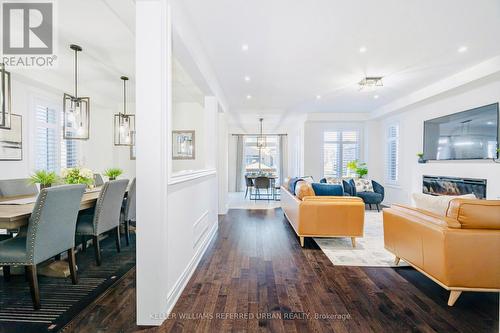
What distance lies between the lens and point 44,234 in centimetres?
212

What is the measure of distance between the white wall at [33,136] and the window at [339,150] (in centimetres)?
568

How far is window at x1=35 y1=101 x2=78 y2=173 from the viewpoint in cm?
474

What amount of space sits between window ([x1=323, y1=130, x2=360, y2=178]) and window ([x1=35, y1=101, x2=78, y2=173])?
6.83 metres

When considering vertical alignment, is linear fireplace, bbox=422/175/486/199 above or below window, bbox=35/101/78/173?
below

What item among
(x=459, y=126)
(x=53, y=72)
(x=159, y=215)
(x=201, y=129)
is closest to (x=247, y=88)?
(x=201, y=129)

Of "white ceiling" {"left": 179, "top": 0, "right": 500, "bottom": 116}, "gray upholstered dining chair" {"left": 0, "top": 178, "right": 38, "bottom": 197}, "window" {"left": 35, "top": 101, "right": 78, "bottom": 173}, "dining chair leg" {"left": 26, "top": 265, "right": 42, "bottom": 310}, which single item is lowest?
"dining chair leg" {"left": 26, "top": 265, "right": 42, "bottom": 310}

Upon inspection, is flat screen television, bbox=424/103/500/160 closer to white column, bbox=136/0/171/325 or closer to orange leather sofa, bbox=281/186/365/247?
orange leather sofa, bbox=281/186/365/247

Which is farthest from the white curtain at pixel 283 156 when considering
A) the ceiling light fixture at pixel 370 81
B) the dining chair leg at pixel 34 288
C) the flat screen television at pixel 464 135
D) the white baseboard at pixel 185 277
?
the dining chair leg at pixel 34 288

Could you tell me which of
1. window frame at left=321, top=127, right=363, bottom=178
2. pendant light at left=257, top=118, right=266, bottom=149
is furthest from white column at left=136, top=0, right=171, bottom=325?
pendant light at left=257, top=118, right=266, bottom=149

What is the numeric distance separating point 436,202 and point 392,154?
5.15 m

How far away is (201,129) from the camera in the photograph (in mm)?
6359

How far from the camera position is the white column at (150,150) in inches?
73.0

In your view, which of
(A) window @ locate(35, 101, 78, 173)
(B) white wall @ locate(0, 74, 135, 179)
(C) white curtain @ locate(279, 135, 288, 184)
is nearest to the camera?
(B) white wall @ locate(0, 74, 135, 179)

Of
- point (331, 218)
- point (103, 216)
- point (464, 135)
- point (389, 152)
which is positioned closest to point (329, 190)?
point (331, 218)
